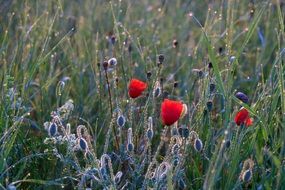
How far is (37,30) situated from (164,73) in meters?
0.55

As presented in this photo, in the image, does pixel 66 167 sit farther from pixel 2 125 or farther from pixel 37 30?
pixel 37 30

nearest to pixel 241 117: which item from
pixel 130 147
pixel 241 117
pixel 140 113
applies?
pixel 241 117

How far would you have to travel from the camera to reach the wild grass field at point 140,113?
1.68 metres

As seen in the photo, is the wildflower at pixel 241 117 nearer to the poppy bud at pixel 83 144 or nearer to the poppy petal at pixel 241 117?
the poppy petal at pixel 241 117

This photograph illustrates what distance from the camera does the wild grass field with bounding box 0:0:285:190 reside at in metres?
1.68

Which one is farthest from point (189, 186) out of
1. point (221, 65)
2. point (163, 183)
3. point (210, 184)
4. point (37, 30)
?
point (37, 30)

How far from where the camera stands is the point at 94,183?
5.87 feet

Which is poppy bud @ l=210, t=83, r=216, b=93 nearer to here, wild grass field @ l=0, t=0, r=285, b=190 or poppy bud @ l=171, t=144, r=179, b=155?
wild grass field @ l=0, t=0, r=285, b=190

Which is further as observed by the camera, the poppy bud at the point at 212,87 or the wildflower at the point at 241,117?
the poppy bud at the point at 212,87

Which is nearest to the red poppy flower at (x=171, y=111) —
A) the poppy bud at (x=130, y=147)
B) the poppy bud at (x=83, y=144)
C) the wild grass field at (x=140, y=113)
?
the wild grass field at (x=140, y=113)

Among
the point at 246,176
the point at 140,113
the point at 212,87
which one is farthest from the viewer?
the point at 140,113

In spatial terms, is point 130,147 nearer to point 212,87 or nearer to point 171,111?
point 171,111

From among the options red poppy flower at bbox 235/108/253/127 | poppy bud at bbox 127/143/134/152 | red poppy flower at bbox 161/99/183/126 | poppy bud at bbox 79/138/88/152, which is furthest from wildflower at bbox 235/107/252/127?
poppy bud at bbox 79/138/88/152

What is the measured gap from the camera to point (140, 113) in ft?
7.23
